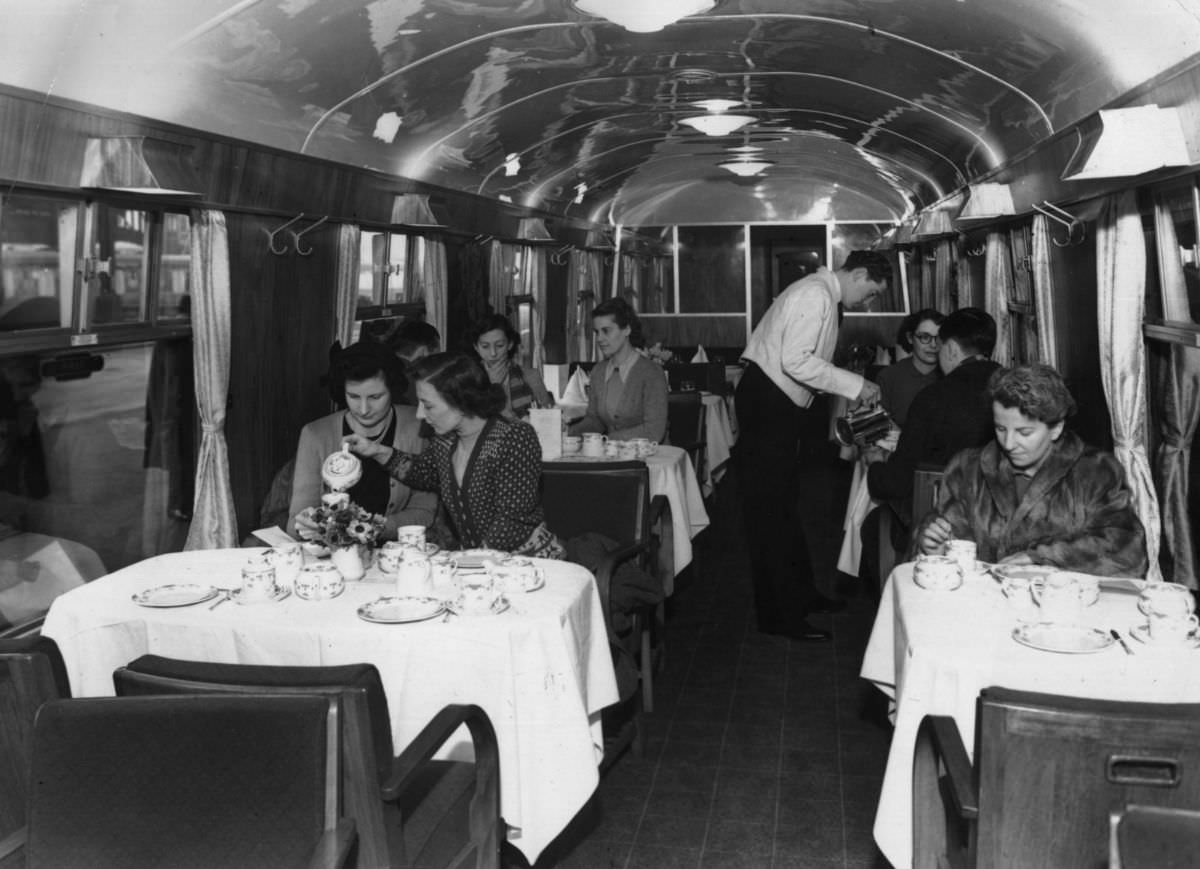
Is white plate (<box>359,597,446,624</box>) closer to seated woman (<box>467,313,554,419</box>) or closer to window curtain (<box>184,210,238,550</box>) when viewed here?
window curtain (<box>184,210,238,550</box>)

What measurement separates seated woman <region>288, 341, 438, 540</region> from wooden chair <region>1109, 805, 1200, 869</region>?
10.8 ft

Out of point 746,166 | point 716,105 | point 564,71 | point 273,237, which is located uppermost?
point 746,166

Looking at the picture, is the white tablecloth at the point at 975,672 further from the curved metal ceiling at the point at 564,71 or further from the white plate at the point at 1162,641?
the curved metal ceiling at the point at 564,71

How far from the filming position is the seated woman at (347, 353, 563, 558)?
4035 millimetres

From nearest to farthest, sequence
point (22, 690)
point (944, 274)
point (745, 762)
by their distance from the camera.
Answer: point (22, 690), point (745, 762), point (944, 274)

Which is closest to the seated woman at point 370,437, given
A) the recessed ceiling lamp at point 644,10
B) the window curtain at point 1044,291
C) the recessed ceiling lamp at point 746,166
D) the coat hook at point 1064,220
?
the recessed ceiling lamp at point 644,10

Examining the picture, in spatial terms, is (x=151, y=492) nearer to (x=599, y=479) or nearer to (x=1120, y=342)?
(x=599, y=479)

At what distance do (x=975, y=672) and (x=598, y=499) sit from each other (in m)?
2.25

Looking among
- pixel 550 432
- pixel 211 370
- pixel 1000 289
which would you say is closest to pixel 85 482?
pixel 211 370

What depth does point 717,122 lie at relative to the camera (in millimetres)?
9852

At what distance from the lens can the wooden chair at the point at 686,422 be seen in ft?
26.9

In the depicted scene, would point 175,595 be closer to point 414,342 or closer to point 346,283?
point 414,342

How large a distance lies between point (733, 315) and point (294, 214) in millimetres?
11923

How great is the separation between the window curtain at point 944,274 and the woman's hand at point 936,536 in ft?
29.8
